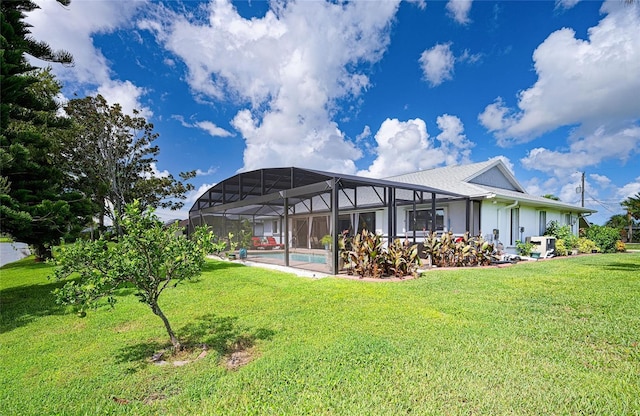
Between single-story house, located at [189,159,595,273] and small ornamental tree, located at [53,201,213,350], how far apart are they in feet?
21.9

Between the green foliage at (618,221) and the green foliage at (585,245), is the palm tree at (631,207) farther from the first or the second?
the green foliage at (585,245)

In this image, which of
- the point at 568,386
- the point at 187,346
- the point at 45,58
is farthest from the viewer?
the point at 45,58

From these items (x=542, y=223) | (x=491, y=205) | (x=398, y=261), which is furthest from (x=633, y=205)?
(x=398, y=261)

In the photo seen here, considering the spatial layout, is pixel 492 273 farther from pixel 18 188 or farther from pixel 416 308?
pixel 18 188

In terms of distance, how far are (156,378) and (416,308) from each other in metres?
4.18

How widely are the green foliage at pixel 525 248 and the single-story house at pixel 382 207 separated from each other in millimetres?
298

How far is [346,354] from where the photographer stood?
363 cm

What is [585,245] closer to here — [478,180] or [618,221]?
[478,180]

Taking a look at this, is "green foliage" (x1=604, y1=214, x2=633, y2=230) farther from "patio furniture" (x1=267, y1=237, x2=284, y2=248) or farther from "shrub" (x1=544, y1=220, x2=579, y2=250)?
"patio furniture" (x1=267, y1=237, x2=284, y2=248)

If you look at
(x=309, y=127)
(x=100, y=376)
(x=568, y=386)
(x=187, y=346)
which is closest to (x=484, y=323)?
(x=568, y=386)

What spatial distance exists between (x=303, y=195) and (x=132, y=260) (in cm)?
806

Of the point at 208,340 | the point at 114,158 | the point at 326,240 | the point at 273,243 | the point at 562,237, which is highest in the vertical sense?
the point at 114,158

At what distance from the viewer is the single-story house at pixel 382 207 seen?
503 inches

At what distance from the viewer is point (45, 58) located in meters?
8.39
